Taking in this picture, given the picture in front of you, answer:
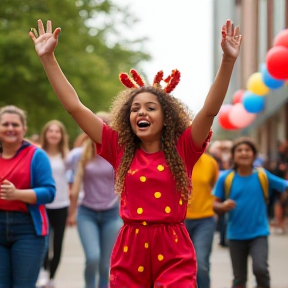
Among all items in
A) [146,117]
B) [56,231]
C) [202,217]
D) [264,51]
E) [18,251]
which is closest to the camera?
[146,117]

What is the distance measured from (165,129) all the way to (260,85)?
9699 mm

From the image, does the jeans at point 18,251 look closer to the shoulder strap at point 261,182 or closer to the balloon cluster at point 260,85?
the shoulder strap at point 261,182

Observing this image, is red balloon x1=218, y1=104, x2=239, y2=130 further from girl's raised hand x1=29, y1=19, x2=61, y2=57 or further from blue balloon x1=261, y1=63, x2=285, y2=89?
girl's raised hand x1=29, y1=19, x2=61, y2=57

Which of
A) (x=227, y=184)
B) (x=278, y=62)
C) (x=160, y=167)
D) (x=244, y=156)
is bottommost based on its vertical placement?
(x=160, y=167)

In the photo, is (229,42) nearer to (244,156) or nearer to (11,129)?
(11,129)

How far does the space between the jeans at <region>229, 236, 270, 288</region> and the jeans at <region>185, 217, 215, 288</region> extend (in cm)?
25

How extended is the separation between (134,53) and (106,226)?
26.9m

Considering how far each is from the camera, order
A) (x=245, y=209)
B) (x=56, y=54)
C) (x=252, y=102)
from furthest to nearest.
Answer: (x=56, y=54) < (x=252, y=102) < (x=245, y=209)

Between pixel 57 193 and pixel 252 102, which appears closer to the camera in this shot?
pixel 57 193

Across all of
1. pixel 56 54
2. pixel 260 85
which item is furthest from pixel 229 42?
pixel 56 54

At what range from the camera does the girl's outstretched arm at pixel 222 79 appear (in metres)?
4.50

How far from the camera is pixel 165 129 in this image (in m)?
4.89

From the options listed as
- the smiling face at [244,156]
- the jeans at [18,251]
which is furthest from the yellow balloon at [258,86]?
the jeans at [18,251]

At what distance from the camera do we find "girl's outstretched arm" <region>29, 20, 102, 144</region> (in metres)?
4.79
